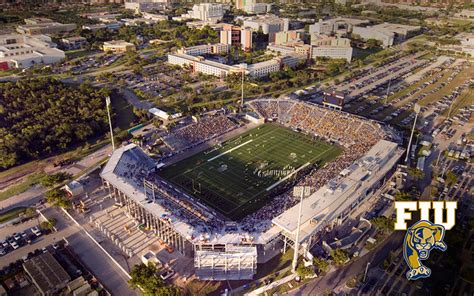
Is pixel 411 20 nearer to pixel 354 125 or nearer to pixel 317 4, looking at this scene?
pixel 317 4

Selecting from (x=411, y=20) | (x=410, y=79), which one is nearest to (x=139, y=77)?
(x=410, y=79)

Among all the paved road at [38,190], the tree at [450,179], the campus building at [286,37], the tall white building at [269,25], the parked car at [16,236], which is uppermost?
the tall white building at [269,25]

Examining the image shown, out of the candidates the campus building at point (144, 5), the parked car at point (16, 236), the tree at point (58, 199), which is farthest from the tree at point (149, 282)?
the campus building at point (144, 5)

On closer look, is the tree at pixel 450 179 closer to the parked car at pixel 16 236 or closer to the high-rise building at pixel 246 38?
the parked car at pixel 16 236

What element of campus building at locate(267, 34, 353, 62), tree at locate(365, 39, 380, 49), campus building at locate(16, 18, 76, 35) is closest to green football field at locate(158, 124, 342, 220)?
campus building at locate(267, 34, 353, 62)

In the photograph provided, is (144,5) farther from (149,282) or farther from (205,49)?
(149,282)

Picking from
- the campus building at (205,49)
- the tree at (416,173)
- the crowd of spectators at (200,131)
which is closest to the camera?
the tree at (416,173)
